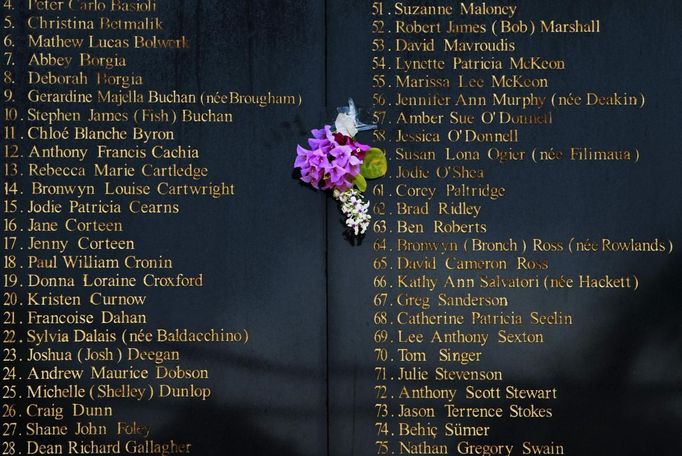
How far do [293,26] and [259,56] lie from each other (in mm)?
262

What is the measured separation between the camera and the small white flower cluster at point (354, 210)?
4.91 meters

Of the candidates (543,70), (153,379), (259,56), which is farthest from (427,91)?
(153,379)

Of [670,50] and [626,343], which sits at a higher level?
[670,50]

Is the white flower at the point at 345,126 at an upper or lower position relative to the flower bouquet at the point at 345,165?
upper

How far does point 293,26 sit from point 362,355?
1933mm

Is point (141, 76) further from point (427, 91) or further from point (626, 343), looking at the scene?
point (626, 343)

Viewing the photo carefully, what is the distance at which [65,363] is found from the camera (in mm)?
4918

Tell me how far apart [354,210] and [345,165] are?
0.26 metres

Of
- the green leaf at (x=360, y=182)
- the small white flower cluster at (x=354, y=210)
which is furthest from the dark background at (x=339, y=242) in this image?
the green leaf at (x=360, y=182)

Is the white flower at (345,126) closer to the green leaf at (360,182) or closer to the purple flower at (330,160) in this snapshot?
the purple flower at (330,160)

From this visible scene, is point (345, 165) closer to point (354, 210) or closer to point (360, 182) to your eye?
point (360, 182)

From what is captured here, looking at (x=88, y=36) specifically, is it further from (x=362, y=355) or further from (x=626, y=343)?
(x=626, y=343)

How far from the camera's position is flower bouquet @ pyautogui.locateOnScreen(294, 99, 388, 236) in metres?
4.89

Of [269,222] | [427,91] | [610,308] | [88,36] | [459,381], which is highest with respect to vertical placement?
[88,36]
